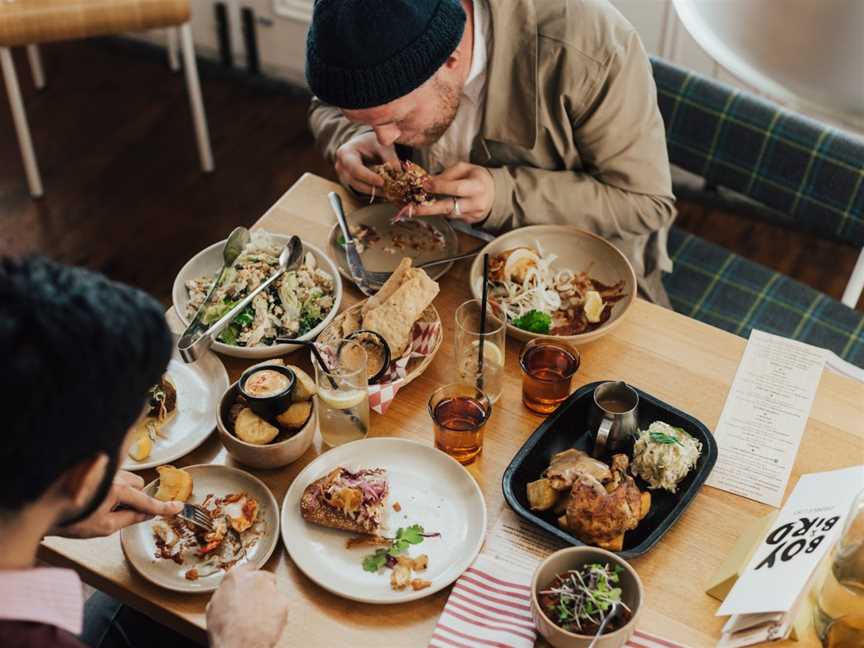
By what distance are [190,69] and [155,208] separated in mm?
566

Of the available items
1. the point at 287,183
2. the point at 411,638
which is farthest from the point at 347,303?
the point at 287,183

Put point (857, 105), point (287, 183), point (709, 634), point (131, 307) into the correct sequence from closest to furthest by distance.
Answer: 1. point (857, 105)
2. point (131, 307)
3. point (709, 634)
4. point (287, 183)

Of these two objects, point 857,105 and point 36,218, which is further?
point 36,218

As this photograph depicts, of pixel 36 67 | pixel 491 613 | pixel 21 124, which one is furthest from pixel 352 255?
pixel 36 67

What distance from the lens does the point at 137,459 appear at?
1.63m

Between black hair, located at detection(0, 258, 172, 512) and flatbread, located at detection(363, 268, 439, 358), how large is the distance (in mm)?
710

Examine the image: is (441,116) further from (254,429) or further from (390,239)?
(254,429)

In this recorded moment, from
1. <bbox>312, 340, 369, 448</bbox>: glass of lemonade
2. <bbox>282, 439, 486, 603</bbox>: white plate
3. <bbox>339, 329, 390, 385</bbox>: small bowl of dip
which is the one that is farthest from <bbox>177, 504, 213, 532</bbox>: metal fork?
<bbox>339, 329, 390, 385</bbox>: small bowl of dip

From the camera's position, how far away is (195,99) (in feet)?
12.0

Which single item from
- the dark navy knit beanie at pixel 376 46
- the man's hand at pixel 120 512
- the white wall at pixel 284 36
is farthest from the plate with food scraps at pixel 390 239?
the white wall at pixel 284 36

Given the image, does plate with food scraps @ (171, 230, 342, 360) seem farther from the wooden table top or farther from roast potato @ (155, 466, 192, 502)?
roast potato @ (155, 466, 192, 502)

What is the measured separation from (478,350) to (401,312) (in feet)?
0.54

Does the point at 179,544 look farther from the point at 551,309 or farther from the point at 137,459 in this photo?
the point at 551,309

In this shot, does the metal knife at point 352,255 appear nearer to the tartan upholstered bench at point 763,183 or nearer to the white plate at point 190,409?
the white plate at point 190,409
